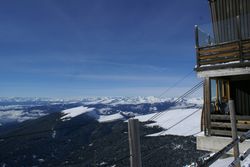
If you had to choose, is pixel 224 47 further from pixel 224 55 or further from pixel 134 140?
pixel 134 140

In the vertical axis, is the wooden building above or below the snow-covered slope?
above

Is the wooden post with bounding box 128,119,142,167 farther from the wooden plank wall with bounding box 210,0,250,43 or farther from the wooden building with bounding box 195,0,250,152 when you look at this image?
the wooden plank wall with bounding box 210,0,250,43

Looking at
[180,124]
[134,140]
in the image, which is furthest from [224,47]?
[180,124]

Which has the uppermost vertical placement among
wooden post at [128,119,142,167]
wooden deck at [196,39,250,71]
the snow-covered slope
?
wooden deck at [196,39,250,71]

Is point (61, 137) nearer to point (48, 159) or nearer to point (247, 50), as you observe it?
point (48, 159)

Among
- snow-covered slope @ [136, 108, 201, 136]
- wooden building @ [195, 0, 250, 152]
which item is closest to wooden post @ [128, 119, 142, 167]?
wooden building @ [195, 0, 250, 152]

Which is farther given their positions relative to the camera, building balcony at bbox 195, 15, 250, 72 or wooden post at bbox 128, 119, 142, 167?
building balcony at bbox 195, 15, 250, 72

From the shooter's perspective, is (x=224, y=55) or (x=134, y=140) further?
(x=224, y=55)
